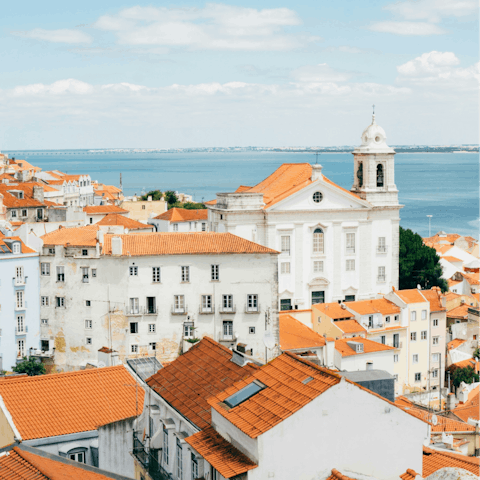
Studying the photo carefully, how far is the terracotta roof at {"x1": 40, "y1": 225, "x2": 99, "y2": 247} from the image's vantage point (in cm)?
3152

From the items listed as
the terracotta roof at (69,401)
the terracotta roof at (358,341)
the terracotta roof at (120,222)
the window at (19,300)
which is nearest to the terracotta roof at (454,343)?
the terracotta roof at (358,341)

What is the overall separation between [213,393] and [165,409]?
990 mm

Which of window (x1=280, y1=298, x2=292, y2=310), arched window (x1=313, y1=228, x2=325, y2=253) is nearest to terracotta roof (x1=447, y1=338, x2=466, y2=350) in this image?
arched window (x1=313, y1=228, x2=325, y2=253)

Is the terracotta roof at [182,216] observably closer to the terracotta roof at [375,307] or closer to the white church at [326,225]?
the white church at [326,225]

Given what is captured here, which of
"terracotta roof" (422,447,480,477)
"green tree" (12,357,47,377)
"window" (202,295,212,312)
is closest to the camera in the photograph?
"terracotta roof" (422,447,480,477)

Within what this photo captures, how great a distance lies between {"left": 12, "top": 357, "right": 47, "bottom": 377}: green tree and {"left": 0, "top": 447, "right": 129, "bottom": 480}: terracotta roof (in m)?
21.3

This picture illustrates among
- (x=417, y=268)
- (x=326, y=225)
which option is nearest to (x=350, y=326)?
(x=326, y=225)

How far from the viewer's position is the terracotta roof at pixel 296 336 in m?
31.9

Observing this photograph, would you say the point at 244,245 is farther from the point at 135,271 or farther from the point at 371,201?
the point at 371,201

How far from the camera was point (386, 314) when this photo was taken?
Result: 3594 centimetres

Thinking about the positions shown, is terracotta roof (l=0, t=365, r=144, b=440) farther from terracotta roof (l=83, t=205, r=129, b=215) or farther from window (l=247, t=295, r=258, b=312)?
terracotta roof (l=83, t=205, r=129, b=215)

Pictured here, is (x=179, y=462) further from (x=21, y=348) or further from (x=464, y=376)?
(x=464, y=376)

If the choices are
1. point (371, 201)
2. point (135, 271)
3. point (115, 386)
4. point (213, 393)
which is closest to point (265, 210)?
point (371, 201)

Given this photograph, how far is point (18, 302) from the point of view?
3173 centimetres
